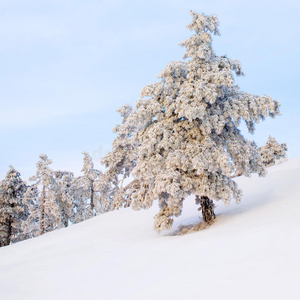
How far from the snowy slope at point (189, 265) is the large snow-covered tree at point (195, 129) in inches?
72.5

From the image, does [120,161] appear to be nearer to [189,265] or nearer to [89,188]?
[89,188]

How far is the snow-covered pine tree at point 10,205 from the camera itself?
30.5 metres

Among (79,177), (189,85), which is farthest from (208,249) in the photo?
(79,177)

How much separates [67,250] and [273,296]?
1087 centimetres

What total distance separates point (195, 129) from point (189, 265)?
6775 mm

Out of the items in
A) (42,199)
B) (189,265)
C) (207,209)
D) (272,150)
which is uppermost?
(272,150)

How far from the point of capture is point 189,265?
770 cm

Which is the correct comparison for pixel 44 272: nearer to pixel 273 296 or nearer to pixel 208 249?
pixel 208 249

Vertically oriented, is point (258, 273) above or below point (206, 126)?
below

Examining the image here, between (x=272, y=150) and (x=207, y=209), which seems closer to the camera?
(x=207, y=209)

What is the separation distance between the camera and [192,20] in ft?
44.9

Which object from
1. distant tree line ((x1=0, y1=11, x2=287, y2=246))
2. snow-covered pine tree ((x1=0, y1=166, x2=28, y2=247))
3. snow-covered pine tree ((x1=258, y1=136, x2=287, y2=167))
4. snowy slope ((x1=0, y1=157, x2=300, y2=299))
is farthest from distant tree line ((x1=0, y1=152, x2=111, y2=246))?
snow-covered pine tree ((x1=258, y1=136, x2=287, y2=167))

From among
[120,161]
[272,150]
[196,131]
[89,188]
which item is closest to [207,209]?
[196,131]

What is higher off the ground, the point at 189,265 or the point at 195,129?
the point at 195,129
